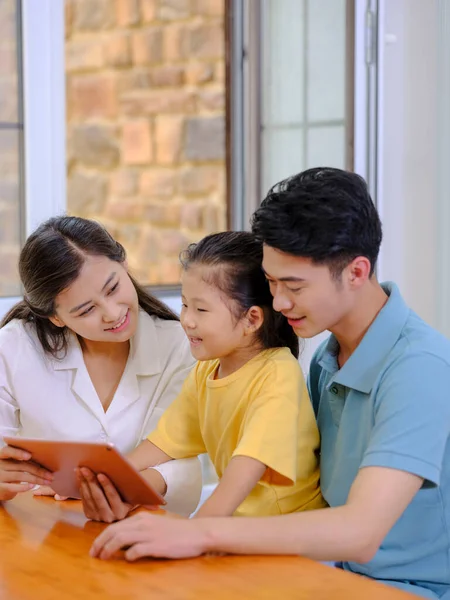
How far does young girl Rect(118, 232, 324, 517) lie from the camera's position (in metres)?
1.52

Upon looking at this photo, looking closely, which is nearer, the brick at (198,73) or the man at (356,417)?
the man at (356,417)

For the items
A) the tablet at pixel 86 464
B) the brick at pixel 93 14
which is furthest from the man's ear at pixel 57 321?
the brick at pixel 93 14

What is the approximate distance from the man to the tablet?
93 millimetres

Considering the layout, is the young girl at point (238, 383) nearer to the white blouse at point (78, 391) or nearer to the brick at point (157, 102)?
the white blouse at point (78, 391)

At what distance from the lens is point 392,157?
3.21 m

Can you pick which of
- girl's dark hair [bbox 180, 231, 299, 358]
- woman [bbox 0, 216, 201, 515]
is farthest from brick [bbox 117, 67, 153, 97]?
girl's dark hair [bbox 180, 231, 299, 358]

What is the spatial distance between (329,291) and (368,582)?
45cm

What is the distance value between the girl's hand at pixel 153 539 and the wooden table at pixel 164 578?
0.01 metres

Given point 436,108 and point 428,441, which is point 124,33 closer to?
point 436,108

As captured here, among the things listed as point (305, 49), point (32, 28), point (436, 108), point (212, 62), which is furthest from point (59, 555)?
point (212, 62)

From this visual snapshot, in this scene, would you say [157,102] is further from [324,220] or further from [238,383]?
[324,220]

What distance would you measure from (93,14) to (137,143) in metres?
0.61

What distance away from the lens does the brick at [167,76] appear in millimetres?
4027

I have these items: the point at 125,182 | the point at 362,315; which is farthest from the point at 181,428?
the point at 125,182
